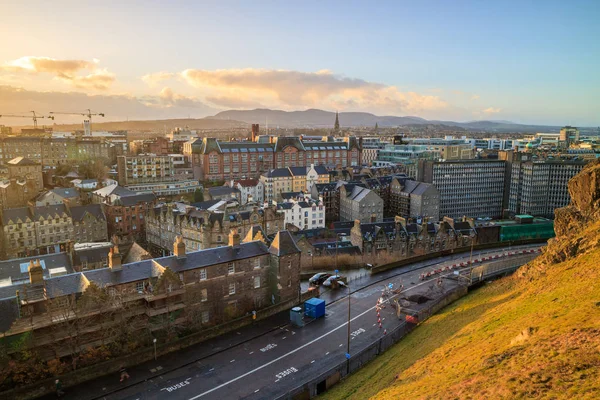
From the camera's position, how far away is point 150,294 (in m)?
46.4

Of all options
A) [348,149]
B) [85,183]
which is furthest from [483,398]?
[348,149]

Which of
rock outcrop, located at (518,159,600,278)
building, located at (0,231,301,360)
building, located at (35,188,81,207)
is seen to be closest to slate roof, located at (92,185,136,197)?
building, located at (35,188,81,207)

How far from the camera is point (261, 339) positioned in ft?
164

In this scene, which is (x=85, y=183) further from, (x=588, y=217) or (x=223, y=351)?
(x=588, y=217)

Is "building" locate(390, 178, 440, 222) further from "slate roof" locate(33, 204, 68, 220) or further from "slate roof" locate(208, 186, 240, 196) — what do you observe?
"slate roof" locate(33, 204, 68, 220)

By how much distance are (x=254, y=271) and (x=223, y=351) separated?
37.9 ft

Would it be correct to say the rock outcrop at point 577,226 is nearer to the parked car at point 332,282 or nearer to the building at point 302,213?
the parked car at point 332,282

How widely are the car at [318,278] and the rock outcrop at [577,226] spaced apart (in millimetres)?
30303

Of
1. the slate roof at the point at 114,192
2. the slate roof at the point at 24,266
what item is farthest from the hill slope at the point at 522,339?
the slate roof at the point at 114,192

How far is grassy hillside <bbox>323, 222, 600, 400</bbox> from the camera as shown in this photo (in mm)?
25719

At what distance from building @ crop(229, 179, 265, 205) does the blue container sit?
69553 millimetres

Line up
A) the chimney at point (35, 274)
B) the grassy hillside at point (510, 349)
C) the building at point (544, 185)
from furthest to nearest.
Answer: the building at point (544, 185), the chimney at point (35, 274), the grassy hillside at point (510, 349)

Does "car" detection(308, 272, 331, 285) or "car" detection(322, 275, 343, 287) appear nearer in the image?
"car" detection(322, 275, 343, 287)

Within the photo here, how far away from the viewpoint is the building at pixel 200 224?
79688 millimetres
